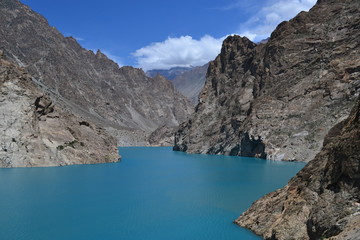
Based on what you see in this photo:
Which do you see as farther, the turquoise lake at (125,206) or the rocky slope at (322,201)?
the turquoise lake at (125,206)

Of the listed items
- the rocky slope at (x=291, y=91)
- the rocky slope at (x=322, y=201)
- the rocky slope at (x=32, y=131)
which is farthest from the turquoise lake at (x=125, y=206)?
the rocky slope at (x=291, y=91)

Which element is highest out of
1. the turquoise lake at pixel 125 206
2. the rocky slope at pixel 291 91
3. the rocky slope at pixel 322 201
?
the rocky slope at pixel 291 91

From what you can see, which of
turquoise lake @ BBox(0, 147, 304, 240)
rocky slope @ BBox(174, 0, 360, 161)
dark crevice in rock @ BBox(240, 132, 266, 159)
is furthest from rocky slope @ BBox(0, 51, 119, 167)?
rocky slope @ BBox(174, 0, 360, 161)

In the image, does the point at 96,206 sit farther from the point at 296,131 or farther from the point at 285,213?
the point at 296,131

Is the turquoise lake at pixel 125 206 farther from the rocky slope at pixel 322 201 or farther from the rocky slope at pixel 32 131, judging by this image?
the rocky slope at pixel 32 131

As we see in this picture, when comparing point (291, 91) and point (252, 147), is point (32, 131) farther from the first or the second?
point (291, 91)

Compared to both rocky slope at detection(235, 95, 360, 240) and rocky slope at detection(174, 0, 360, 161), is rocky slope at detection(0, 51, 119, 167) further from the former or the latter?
rocky slope at detection(235, 95, 360, 240)
